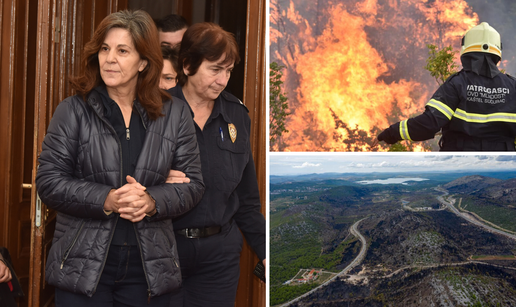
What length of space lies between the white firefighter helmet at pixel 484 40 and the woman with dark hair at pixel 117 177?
1523 millimetres

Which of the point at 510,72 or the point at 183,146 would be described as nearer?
the point at 183,146

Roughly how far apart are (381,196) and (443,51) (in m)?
1.10

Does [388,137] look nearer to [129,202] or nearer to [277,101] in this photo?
[277,101]

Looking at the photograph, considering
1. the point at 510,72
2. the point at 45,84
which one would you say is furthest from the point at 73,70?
the point at 510,72

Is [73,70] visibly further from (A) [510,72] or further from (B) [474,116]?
(A) [510,72]

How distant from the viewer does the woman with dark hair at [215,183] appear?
5.57 ft

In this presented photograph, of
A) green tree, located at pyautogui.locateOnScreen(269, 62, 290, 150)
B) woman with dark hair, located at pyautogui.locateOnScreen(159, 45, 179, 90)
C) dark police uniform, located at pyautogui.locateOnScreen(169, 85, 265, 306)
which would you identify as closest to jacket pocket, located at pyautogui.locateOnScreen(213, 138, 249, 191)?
dark police uniform, located at pyautogui.locateOnScreen(169, 85, 265, 306)

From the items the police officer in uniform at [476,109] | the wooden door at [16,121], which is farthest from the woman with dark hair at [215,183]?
the wooden door at [16,121]

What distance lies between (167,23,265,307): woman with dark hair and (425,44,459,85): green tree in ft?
3.87

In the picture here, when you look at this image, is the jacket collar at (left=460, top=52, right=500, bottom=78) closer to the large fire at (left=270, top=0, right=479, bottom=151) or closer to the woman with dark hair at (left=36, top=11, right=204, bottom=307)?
the large fire at (left=270, top=0, right=479, bottom=151)

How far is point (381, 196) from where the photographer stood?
5.98 ft

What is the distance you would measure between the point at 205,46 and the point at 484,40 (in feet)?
4.62

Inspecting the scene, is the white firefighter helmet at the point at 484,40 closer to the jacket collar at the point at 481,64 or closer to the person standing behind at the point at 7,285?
the jacket collar at the point at 481,64

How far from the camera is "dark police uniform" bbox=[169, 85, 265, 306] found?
169 centimetres
